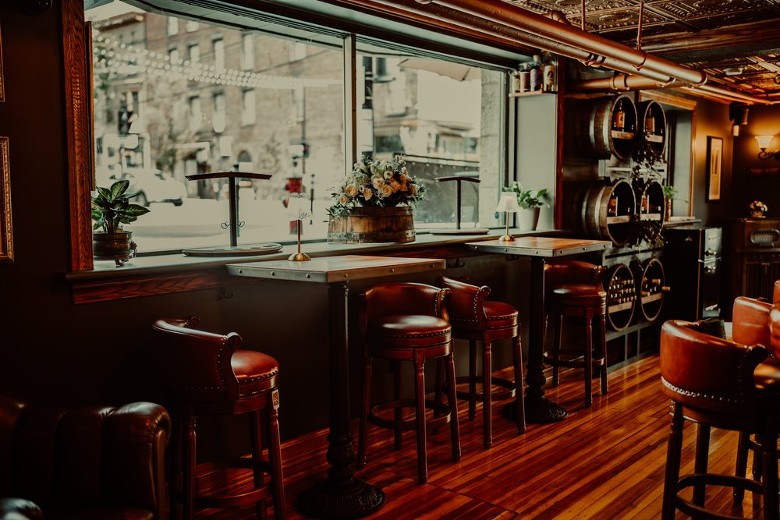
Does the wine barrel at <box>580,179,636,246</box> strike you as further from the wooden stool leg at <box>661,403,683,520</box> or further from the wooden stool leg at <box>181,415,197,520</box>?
the wooden stool leg at <box>181,415,197,520</box>

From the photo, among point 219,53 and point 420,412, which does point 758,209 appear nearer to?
point 420,412

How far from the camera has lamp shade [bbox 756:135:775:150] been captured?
340 inches

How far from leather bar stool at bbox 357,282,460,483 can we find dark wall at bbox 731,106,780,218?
6.62 metres

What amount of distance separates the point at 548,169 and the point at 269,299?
286cm

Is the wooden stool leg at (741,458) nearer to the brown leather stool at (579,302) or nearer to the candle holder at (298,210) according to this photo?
the brown leather stool at (579,302)

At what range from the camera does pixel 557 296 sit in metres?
4.79

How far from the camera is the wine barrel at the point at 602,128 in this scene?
556 cm

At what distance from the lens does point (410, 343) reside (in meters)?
3.34

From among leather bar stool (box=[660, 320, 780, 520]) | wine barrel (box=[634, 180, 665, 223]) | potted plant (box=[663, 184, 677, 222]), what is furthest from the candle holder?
potted plant (box=[663, 184, 677, 222])

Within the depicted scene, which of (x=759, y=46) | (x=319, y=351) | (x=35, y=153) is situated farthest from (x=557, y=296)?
(x=35, y=153)

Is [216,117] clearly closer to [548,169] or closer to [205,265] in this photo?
[205,265]

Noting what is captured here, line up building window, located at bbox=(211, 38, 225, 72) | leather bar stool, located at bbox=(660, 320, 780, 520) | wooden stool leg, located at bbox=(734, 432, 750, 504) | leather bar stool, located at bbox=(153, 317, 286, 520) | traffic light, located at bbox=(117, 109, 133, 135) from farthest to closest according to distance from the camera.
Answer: building window, located at bbox=(211, 38, 225, 72), traffic light, located at bbox=(117, 109, 133, 135), wooden stool leg, located at bbox=(734, 432, 750, 504), leather bar stool, located at bbox=(153, 317, 286, 520), leather bar stool, located at bbox=(660, 320, 780, 520)

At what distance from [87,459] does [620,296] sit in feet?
14.9

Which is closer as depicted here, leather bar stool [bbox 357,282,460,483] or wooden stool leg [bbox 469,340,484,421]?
leather bar stool [bbox 357,282,460,483]
